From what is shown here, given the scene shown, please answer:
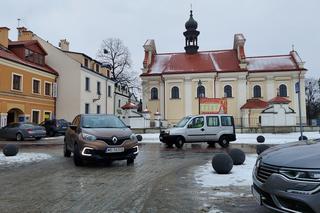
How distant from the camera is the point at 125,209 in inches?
230

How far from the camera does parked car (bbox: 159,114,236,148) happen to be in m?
20.0

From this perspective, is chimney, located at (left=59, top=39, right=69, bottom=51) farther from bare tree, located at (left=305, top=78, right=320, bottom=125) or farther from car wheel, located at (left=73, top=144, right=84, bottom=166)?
bare tree, located at (left=305, top=78, right=320, bottom=125)

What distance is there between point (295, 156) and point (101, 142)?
7.06m

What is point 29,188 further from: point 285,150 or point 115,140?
point 285,150

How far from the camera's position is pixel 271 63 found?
53875 millimetres

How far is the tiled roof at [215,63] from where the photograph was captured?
170 feet

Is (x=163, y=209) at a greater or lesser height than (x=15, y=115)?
lesser

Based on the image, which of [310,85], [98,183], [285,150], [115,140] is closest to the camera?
[285,150]

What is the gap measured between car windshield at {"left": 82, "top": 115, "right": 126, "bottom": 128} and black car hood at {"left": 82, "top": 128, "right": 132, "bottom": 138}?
537mm

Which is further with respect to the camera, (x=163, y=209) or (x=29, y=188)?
(x=29, y=188)

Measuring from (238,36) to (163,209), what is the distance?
51.9 m

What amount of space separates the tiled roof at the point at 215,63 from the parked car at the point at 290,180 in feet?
154

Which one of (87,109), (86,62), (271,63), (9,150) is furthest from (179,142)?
(271,63)

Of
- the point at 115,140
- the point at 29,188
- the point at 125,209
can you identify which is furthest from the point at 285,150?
the point at 115,140
